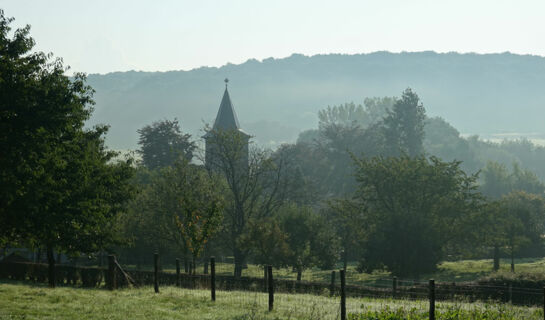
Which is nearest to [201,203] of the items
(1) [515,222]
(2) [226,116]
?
(1) [515,222]

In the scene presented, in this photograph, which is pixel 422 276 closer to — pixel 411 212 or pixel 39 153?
pixel 411 212

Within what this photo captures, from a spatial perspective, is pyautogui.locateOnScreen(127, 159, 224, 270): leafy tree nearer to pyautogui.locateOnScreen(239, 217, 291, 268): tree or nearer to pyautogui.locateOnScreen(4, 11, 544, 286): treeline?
pyautogui.locateOnScreen(4, 11, 544, 286): treeline

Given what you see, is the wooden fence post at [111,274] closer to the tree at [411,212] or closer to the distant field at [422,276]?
the distant field at [422,276]

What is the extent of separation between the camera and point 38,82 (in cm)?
2177

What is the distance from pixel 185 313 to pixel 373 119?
158031 mm

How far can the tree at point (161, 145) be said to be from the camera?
85.8 meters

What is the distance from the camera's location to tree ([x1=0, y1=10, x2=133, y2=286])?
19297 mm

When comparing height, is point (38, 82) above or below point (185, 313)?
above

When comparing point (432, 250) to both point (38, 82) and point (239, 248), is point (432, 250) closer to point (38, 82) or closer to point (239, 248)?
point (239, 248)

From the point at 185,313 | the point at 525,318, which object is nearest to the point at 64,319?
the point at 185,313

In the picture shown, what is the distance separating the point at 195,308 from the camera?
62.3 ft

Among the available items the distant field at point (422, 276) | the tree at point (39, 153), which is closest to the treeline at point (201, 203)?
the tree at point (39, 153)

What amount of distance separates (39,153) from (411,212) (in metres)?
36.0

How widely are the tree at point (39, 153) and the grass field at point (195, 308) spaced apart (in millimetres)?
2866
